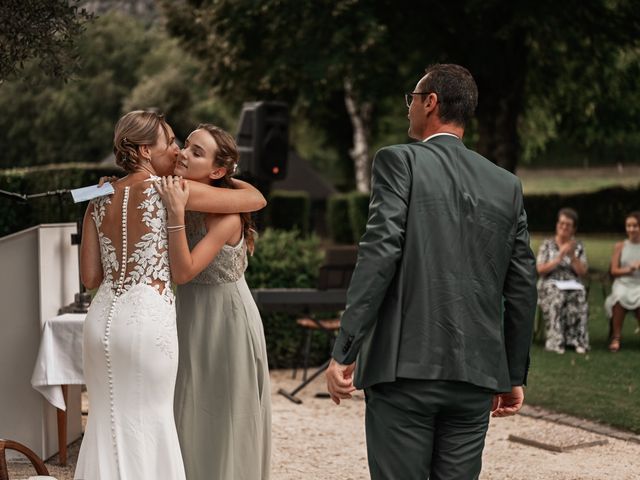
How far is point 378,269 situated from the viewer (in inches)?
141

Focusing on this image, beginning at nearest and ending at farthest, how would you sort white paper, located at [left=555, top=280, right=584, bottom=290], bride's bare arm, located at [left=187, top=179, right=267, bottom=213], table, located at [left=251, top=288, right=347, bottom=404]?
1. bride's bare arm, located at [left=187, top=179, right=267, bottom=213]
2. table, located at [left=251, top=288, right=347, bottom=404]
3. white paper, located at [left=555, top=280, right=584, bottom=290]

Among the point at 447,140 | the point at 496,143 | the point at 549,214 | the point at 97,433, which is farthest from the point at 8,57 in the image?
the point at 549,214

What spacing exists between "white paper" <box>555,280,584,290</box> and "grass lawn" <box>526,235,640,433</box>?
73 cm

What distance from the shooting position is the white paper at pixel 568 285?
39.5ft

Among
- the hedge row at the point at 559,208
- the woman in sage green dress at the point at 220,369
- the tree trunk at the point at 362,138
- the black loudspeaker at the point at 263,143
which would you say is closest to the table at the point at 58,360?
the woman in sage green dress at the point at 220,369

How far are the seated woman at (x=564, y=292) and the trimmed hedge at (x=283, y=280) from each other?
2656 millimetres

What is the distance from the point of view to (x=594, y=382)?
10180 mm

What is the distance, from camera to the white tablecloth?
663 centimetres

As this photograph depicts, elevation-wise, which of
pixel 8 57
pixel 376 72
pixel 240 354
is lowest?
pixel 240 354

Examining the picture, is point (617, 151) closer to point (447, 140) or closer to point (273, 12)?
point (273, 12)

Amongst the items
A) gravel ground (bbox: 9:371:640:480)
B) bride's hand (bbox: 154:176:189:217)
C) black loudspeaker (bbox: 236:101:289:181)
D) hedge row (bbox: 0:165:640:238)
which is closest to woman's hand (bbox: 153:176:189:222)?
bride's hand (bbox: 154:176:189:217)

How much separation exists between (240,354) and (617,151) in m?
41.0

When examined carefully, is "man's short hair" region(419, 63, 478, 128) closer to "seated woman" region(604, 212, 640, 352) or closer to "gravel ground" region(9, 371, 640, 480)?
"gravel ground" region(9, 371, 640, 480)

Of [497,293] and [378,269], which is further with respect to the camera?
[497,293]
